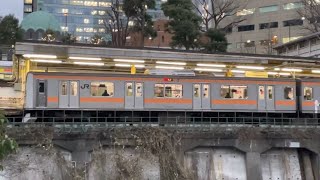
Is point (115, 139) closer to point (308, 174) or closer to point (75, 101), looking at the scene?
point (75, 101)

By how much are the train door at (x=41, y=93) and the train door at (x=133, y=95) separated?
462cm

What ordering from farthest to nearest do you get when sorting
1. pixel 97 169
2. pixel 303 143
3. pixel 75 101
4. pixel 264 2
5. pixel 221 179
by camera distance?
pixel 264 2, pixel 75 101, pixel 303 143, pixel 221 179, pixel 97 169

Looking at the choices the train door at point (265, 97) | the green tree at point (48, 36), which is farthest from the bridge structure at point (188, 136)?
the green tree at point (48, 36)

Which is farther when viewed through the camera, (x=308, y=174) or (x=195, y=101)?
(x=195, y=101)

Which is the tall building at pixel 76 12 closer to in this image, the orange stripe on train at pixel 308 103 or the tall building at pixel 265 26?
the tall building at pixel 265 26

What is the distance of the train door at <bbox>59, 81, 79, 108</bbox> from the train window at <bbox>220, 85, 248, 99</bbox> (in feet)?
28.9

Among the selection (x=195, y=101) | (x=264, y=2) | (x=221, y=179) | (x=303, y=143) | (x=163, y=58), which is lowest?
(x=221, y=179)

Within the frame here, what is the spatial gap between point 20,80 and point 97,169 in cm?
962

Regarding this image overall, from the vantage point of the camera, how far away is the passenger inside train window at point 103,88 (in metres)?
27.2

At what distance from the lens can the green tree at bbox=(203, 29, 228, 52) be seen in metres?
52.4

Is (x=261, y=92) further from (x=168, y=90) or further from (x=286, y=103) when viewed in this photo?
(x=168, y=90)

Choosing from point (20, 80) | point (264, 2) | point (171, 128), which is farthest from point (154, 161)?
point (264, 2)

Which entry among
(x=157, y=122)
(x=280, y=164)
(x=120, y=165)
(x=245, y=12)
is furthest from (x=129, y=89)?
(x=245, y=12)

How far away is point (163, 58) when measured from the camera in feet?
93.1
